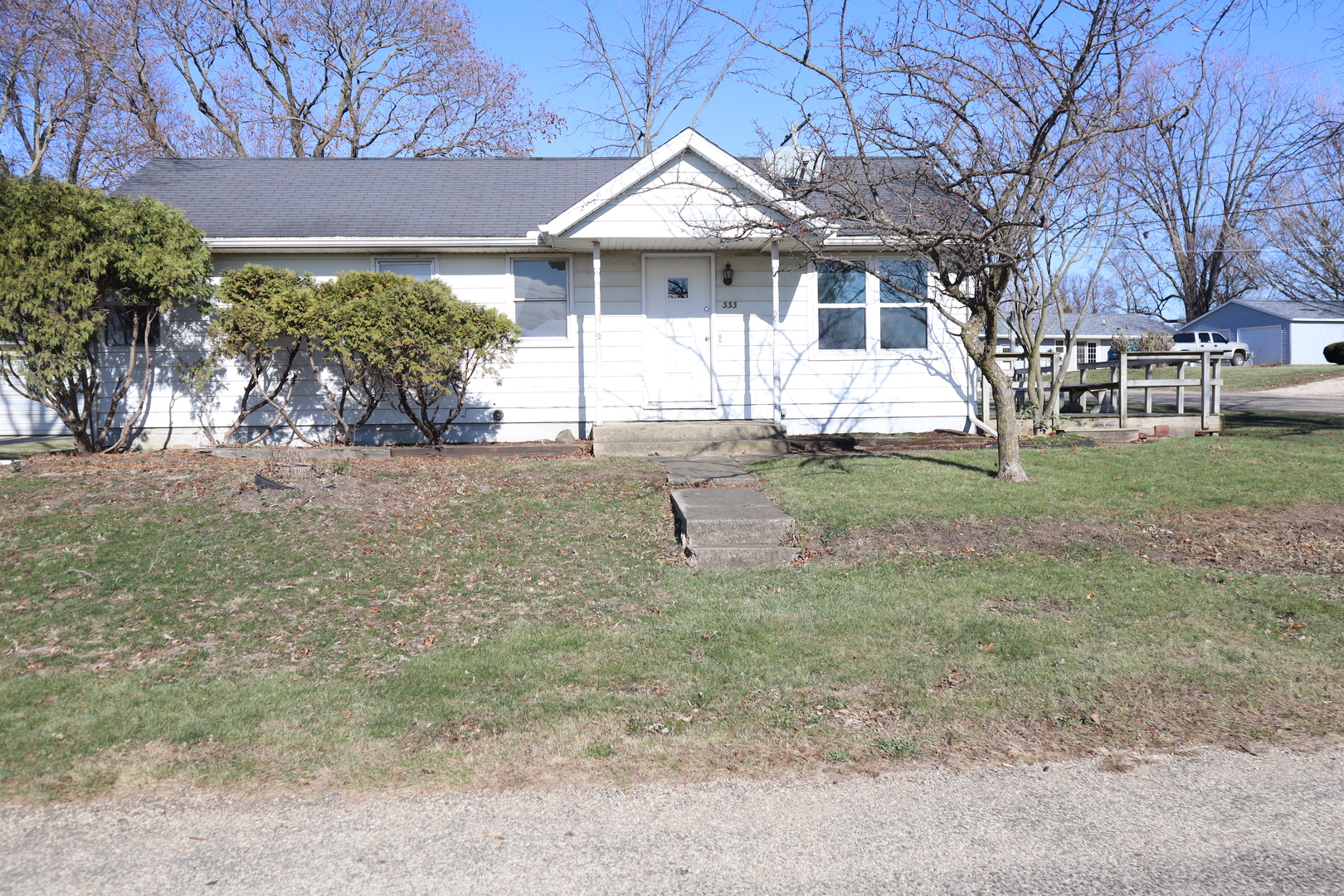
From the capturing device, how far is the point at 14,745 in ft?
13.3

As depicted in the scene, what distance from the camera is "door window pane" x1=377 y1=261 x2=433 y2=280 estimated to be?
42.2ft

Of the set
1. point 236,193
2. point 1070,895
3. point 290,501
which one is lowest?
point 1070,895

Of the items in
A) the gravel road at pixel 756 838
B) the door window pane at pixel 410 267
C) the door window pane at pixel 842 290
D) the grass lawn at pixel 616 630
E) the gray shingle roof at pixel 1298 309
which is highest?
the gray shingle roof at pixel 1298 309

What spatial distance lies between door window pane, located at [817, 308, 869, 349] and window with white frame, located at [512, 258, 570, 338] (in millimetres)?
3664

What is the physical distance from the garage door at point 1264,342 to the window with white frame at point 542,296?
150ft

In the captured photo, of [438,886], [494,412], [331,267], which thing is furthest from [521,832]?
[331,267]

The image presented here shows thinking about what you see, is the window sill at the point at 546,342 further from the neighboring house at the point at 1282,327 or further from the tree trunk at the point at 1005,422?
the neighboring house at the point at 1282,327

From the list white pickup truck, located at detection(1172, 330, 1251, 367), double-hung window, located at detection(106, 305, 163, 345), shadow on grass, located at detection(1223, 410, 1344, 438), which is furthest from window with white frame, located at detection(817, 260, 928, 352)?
white pickup truck, located at detection(1172, 330, 1251, 367)

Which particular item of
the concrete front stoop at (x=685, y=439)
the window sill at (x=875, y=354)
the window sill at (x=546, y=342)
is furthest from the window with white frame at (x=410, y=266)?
the window sill at (x=875, y=354)

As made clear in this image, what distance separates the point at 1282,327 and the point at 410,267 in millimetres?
47225

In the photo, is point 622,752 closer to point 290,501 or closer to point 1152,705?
point 1152,705

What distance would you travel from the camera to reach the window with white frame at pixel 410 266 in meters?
12.9

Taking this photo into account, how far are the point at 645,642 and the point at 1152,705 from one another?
2.61 m

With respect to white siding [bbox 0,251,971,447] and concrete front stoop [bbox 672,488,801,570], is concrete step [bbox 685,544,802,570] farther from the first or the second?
white siding [bbox 0,251,971,447]
